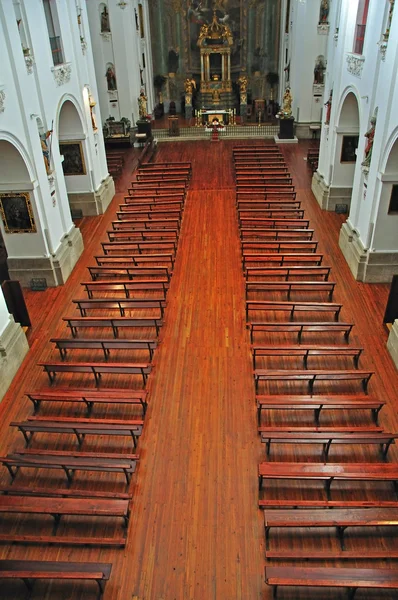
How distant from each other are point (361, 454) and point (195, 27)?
2985 cm

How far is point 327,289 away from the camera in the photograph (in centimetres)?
1111

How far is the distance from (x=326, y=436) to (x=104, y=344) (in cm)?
440

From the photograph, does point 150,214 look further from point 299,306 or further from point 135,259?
point 299,306

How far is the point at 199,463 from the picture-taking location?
7113mm

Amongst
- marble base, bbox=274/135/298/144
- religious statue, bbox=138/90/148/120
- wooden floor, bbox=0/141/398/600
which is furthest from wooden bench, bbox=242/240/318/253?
religious statue, bbox=138/90/148/120

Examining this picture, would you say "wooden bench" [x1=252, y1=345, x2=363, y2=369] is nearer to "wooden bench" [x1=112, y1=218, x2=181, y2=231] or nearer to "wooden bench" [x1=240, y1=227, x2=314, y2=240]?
"wooden bench" [x1=240, y1=227, x2=314, y2=240]

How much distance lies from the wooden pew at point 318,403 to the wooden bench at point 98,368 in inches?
84.3

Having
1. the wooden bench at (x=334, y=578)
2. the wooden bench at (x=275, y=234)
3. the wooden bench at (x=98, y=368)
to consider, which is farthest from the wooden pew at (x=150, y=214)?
the wooden bench at (x=334, y=578)

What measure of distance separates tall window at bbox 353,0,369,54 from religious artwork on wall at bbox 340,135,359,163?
9.07ft

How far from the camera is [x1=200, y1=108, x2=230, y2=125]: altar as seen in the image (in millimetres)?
27406

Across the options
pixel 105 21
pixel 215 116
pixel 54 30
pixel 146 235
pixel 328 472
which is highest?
pixel 105 21

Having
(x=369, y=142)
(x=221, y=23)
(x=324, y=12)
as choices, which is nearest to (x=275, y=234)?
(x=369, y=142)

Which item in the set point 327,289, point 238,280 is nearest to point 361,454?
point 327,289

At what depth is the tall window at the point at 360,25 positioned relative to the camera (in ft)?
38.1
